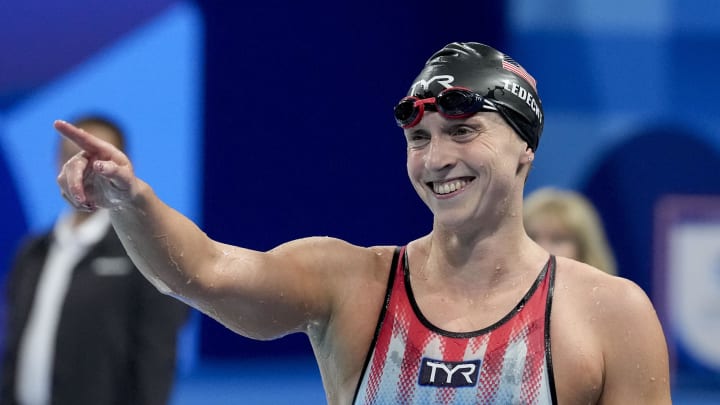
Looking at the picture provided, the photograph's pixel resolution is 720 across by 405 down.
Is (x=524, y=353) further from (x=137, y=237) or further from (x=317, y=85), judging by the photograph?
(x=317, y=85)

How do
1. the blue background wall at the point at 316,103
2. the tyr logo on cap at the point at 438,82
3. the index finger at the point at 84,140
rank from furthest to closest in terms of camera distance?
the blue background wall at the point at 316,103 → the tyr logo on cap at the point at 438,82 → the index finger at the point at 84,140

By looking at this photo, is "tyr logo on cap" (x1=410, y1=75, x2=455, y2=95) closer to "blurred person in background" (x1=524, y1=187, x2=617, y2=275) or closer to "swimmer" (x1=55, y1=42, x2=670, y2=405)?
"swimmer" (x1=55, y1=42, x2=670, y2=405)

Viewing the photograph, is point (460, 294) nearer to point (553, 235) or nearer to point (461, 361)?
point (461, 361)

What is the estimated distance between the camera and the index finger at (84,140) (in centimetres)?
251

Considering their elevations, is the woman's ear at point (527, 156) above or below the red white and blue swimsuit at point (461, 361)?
above

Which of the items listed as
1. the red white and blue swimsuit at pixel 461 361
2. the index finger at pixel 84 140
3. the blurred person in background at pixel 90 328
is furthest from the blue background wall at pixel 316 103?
the index finger at pixel 84 140

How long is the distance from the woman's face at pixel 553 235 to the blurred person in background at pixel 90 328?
1.64 metres

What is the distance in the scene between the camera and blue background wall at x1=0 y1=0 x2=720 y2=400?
30.5ft

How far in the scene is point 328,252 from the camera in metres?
3.20

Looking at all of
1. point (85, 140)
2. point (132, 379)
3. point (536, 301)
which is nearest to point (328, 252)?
point (536, 301)

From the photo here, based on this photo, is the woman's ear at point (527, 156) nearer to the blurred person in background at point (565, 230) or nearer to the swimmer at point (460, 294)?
the swimmer at point (460, 294)

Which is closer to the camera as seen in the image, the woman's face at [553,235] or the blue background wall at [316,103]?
the woman's face at [553,235]

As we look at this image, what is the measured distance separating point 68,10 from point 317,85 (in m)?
2.30

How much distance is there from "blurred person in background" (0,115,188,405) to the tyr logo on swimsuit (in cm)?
233
